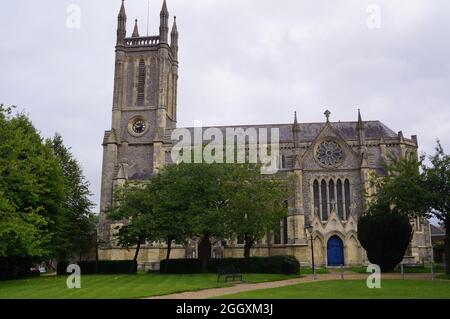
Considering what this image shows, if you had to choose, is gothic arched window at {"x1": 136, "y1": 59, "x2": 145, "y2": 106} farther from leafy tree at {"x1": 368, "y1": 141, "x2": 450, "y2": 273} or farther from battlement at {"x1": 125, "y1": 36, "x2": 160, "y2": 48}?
leafy tree at {"x1": 368, "y1": 141, "x2": 450, "y2": 273}

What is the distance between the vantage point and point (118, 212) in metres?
40.2

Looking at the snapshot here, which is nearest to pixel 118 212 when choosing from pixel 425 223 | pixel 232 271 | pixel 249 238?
pixel 249 238

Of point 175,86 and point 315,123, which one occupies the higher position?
point 175,86

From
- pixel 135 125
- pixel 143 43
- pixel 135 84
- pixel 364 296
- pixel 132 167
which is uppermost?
pixel 143 43

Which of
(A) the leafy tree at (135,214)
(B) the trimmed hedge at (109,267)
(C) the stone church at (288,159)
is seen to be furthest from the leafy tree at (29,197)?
(C) the stone church at (288,159)

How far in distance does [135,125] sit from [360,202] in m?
30.4

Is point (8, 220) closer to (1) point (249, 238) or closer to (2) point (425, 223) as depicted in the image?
(1) point (249, 238)

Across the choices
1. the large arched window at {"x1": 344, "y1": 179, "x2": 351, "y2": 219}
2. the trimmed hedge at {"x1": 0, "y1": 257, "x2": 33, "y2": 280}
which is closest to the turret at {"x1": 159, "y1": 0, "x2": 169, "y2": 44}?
the large arched window at {"x1": 344, "y1": 179, "x2": 351, "y2": 219}

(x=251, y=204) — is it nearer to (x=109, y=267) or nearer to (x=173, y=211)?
(x=173, y=211)

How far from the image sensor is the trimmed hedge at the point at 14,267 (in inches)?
1325

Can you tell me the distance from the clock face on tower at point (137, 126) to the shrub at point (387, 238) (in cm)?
3401

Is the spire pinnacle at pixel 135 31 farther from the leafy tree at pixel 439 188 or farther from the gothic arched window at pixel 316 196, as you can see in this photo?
the leafy tree at pixel 439 188

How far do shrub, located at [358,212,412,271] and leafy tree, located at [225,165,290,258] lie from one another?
7713mm
